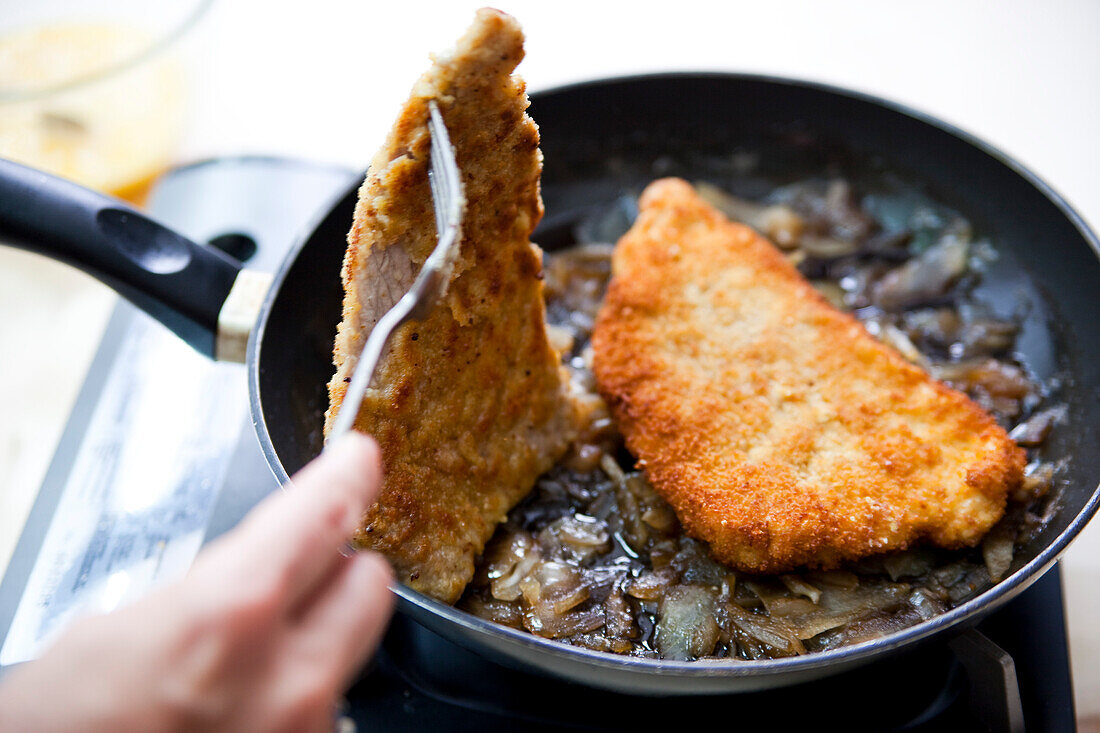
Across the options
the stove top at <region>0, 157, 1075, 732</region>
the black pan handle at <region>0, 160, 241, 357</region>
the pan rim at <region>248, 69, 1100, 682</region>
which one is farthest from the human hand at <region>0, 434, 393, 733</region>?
the black pan handle at <region>0, 160, 241, 357</region>

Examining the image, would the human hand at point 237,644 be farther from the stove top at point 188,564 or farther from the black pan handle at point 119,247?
the black pan handle at point 119,247

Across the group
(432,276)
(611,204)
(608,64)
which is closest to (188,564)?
(432,276)

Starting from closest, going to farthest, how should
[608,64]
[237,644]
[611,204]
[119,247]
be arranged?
[237,644], [119,247], [611,204], [608,64]

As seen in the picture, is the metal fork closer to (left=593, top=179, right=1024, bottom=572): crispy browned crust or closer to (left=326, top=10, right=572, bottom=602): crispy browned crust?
(left=326, top=10, right=572, bottom=602): crispy browned crust

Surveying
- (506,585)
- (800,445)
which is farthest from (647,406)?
(506,585)

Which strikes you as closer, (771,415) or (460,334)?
(460,334)

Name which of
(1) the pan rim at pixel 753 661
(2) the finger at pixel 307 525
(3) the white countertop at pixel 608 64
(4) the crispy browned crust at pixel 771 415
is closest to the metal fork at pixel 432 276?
(2) the finger at pixel 307 525

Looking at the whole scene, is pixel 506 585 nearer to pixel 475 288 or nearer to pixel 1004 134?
pixel 475 288

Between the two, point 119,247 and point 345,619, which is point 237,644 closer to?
point 345,619
